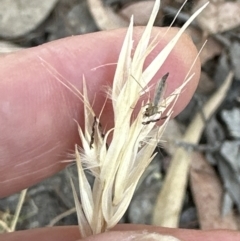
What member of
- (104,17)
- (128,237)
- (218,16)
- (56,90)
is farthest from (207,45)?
(128,237)

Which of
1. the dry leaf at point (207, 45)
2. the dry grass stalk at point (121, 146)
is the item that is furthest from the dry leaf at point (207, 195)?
the dry grass stalk at point (121, 146)

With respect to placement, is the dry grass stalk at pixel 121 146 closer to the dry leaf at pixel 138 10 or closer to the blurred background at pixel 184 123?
the blurred background at pixel 184 123

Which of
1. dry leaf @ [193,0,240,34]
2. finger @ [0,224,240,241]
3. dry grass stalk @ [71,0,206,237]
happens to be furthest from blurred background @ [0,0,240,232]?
dry grass stalk @ [71,0,206,237]

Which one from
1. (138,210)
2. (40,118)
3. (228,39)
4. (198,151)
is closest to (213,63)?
(228,39)

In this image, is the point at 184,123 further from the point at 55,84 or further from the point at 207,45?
the point at 55,84

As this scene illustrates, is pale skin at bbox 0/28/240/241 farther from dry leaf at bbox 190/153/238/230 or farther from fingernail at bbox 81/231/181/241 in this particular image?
dry leaf at bbox 190/153/238/230
